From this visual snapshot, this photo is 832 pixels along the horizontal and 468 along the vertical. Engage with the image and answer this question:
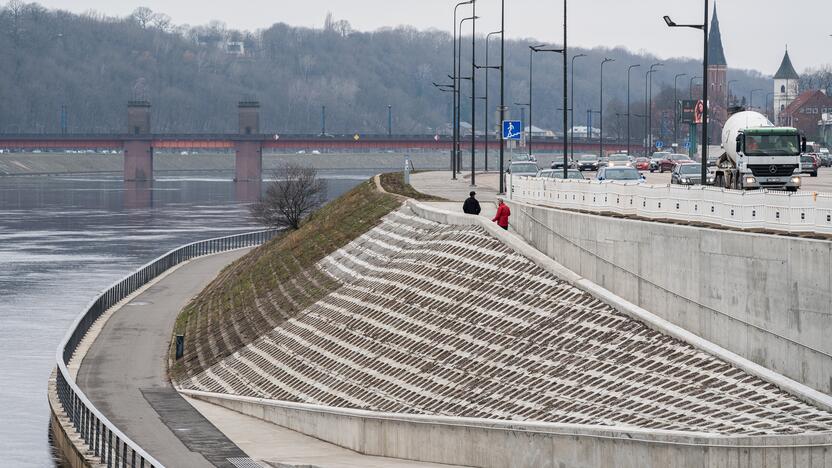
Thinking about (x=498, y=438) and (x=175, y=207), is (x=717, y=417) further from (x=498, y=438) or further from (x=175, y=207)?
(x=175, y=207)

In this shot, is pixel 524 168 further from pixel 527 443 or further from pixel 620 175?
pixel 527 443

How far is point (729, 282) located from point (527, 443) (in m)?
5.61

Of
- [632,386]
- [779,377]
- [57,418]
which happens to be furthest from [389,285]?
[779,377]

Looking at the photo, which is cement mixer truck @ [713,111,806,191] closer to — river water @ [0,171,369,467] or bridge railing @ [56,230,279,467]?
bridge railing @ [56,230,279,467]

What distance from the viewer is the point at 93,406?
40.3 metres

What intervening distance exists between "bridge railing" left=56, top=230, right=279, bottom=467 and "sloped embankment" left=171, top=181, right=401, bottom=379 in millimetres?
3595

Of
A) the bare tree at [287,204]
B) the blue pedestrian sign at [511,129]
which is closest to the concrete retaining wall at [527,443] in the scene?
the blue pedestrian sign at [511,129]

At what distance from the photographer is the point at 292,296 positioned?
181ft

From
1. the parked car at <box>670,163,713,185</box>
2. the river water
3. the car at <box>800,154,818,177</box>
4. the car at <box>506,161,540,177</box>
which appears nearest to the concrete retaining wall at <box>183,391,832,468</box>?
the river water

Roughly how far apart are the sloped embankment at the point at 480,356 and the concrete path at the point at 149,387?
91.5 inches

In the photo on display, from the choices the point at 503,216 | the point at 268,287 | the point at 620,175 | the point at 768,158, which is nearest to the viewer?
the point at 768,158

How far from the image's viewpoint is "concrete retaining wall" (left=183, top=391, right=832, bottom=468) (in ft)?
78.6

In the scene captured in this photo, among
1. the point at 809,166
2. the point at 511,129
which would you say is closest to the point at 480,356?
the point at 511,129

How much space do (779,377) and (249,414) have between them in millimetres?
18249
